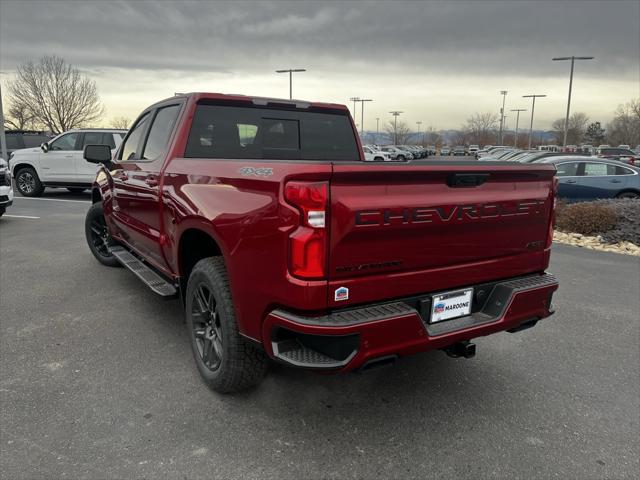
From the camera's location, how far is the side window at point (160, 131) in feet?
12.8

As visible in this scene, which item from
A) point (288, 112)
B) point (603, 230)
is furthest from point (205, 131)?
point (603, 230)

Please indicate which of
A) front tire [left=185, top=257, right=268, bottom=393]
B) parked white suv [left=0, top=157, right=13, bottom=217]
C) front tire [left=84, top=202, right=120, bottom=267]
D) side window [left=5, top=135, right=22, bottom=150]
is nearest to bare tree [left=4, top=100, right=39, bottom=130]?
side window [left=5, top=135, right=22, bottom=150]

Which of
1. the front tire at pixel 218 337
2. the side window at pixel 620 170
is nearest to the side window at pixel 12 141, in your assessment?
the front tire at pixel 218 337

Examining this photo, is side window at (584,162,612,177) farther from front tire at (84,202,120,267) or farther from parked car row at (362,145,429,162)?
parked car row at (362,145,429,162)

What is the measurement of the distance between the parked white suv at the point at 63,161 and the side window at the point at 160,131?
9.85 meters

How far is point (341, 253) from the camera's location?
2234 millimetres

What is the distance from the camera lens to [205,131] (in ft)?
12.5

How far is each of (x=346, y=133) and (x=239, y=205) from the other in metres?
2.36

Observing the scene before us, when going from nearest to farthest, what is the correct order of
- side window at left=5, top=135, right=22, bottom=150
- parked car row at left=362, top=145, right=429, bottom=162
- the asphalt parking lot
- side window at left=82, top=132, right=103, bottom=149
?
1. the asphalt parking lot
2. side window at left=82, top=132, right=103, bottom=149
3. side window at left=5, top=135, right=22, bottom=150
4. parked car row at left=362, top=145, right=429, bottom=162

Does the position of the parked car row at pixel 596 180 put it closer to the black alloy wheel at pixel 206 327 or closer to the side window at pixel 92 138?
the black alloy wheel at pixel 206 327

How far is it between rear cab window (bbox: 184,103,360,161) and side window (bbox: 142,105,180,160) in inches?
11.8

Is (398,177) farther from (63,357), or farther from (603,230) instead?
(603,230)

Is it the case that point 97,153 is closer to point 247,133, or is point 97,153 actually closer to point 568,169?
point 247,133

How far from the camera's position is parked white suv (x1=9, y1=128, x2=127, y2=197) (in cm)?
1334
